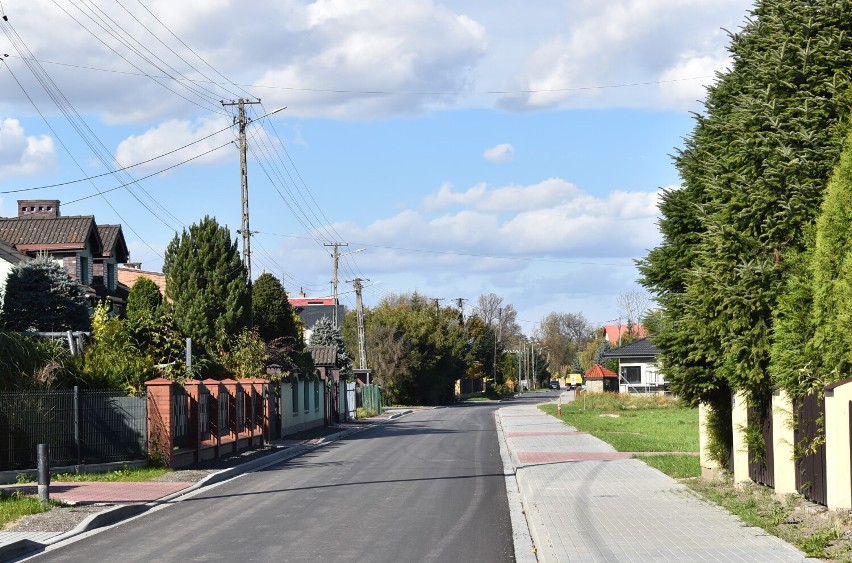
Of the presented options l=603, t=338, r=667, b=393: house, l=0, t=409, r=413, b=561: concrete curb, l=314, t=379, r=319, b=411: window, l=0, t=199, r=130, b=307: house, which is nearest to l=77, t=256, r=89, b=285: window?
l=0, t=199, r=130, b=307: house

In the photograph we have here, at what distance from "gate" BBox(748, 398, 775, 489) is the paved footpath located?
42.6 inches

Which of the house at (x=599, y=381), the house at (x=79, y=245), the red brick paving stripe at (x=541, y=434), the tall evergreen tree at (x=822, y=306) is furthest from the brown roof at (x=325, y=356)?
the tall evergreen tree at (x=822, y=306)

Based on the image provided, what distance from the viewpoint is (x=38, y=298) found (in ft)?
109

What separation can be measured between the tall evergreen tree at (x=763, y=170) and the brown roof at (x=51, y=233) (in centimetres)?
3074

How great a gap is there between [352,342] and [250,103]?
6047 centimetres

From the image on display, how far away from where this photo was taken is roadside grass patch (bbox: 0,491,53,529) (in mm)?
14512

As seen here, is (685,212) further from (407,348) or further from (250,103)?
(407,348)

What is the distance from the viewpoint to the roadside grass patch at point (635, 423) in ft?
99.7

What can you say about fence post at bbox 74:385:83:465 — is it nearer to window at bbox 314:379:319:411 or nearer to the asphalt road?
the asphalt road

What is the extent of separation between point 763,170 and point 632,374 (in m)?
76.1

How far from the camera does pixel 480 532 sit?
13.5 metres

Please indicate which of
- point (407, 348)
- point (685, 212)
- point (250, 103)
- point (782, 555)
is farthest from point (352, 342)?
point (782, 555)

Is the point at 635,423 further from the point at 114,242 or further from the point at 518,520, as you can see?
the point at 518,520

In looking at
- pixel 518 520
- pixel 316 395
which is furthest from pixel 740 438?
pixel 316 395
